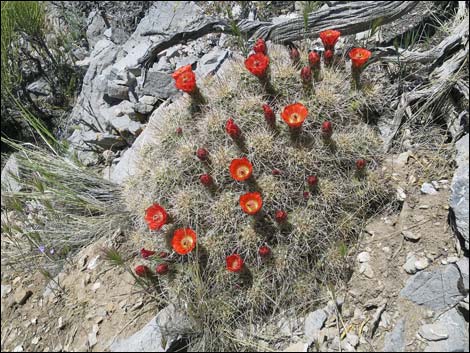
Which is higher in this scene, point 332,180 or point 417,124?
point 332,180

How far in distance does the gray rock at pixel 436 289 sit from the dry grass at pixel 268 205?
0.45 m

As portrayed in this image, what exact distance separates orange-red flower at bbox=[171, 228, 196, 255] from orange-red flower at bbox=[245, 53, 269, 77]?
1.20m

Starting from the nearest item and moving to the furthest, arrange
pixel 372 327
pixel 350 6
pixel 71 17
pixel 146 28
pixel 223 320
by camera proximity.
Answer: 1. pixel 372 327
2. pixel 223 320
3. pixel 350 6
4. pixel 146 28
5. pixel 71 17

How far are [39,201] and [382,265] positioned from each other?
2.82 m

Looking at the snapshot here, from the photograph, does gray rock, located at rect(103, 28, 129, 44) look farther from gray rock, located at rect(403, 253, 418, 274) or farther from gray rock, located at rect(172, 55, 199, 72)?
gray rock, located at rect(403, 253, 418, 274)

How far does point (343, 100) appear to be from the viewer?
3.32 m

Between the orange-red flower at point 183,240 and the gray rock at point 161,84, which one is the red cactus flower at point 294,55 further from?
the orange-red flower at point 183,240

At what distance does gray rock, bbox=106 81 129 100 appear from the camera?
4.58 m

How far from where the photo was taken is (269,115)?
3082 millimetres

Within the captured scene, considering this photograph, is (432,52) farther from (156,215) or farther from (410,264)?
(156,215)

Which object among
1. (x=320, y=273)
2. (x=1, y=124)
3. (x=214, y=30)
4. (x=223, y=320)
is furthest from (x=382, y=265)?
(x=1, y=124)

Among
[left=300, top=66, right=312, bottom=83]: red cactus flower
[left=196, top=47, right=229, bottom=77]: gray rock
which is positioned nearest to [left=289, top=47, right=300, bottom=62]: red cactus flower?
[left=300, top=66, right=312, bottom=83]: red cactus flower

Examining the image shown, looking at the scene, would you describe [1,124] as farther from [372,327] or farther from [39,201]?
[372,327]

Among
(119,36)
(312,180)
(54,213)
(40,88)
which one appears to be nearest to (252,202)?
(312,180)
